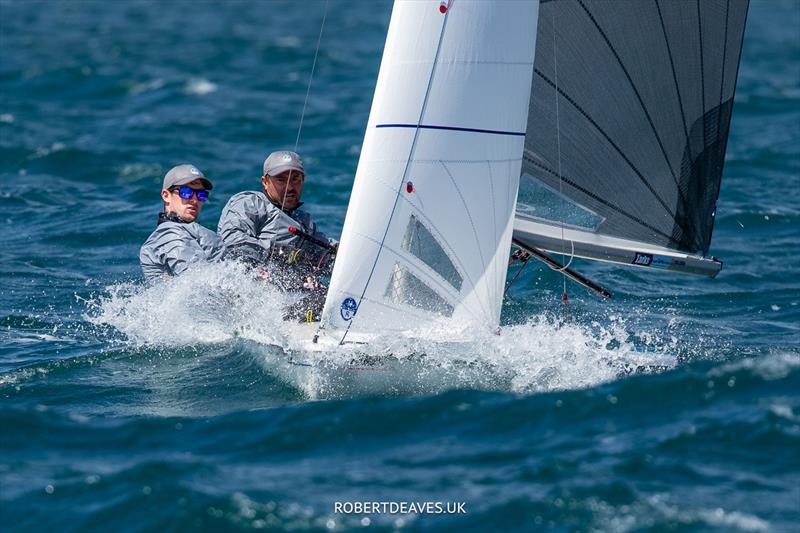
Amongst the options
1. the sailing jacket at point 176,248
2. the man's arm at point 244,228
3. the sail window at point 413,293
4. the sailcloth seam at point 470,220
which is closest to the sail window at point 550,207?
the sailcloth seam at point 470,220

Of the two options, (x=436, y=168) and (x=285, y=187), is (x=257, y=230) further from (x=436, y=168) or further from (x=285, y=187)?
(x=436, y=168)

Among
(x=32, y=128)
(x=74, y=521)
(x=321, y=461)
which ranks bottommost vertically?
(x=74, y=521)

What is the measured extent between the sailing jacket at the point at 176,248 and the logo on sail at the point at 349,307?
5.49 feet

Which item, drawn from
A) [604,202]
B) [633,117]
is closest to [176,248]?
[604,202]

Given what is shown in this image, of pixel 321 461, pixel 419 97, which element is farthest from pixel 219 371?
pixel 419 97

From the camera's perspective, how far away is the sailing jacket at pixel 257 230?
27.4 ft

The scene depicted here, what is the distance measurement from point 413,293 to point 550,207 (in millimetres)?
1204

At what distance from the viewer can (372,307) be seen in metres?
6.92

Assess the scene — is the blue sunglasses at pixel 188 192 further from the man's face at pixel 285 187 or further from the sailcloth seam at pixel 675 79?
the sailcloth seam at pixel 675 79

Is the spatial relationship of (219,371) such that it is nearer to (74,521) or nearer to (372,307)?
(372,307)

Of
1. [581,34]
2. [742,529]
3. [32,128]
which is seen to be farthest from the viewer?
[32,128]

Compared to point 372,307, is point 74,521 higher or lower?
lower

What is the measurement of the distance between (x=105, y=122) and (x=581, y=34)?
11545 millimetres

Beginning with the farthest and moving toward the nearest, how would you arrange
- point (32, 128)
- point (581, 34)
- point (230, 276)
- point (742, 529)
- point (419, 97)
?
1. point (32, 128)
2. point (230, 276)
3. point (581, 34)
4. point (419, 97)
5. point (742, 529)
